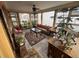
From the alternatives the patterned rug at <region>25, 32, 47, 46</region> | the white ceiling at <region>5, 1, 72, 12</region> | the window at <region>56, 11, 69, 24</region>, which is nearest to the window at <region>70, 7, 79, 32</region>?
the window at <region>56, 11, 69, 24</region>

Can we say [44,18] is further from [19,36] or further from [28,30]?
[19,36]

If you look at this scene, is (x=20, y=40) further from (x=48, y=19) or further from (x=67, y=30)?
(x=67, y=30)

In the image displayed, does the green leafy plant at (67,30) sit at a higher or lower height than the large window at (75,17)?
lower

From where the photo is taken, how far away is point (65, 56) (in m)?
2.03

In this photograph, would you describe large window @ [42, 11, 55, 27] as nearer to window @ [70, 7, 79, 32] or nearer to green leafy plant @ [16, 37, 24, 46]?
window @ [70, 7, 79, 32]

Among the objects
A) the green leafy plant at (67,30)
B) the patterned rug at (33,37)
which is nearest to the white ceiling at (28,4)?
the green leafy plant at (67,30)

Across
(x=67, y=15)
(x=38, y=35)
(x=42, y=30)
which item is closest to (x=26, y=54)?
(x=38, y=35)

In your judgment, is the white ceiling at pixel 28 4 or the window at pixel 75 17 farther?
the white ceiling at pixel 28 4

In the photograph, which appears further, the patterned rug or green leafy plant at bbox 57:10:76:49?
the patterned rug

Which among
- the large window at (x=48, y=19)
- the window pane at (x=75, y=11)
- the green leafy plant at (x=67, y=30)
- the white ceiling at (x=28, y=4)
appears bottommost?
the green leafy plant at (x=67, y=30)

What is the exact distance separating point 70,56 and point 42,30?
1012 millimetres

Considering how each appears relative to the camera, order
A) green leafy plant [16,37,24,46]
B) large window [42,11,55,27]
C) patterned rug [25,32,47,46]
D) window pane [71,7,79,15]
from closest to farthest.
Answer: window pane [71,7,79,15] < large window [42,11,55,27] < green leafy plant [16,37,24,46] < patterned rug [25,32,47,46]

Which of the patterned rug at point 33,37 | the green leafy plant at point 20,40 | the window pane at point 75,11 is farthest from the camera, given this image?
the patterned rug at point 33,37

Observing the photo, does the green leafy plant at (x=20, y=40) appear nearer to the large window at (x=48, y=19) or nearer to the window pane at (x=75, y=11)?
the large window at (x=48, y=19)
